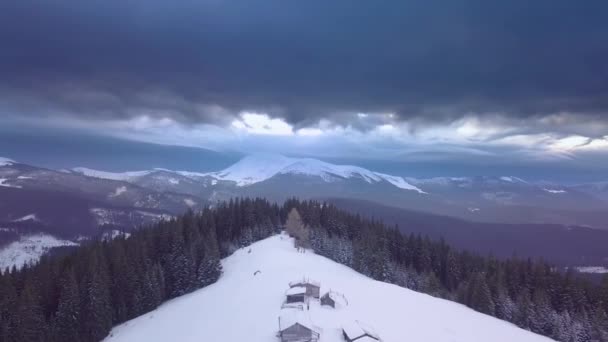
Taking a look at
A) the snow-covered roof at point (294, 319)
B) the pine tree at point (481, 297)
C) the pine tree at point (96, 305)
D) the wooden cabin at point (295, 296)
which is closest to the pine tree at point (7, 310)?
the pine tree at point (96, 305)

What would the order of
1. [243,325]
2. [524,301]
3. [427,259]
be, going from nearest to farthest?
[243,325], [524,301], [427,259]

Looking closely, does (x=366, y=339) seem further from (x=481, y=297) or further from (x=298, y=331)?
(x=481, y=297)

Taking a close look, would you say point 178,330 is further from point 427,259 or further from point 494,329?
point 427,259

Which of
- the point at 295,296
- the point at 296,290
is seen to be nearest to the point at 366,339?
the point at 295,296

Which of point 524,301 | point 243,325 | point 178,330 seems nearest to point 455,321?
point 524,301

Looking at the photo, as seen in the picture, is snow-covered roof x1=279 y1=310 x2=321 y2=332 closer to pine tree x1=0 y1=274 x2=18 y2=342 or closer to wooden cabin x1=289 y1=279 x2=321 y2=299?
wooden cabin x1=289 y1=279 x2=321 y2=299

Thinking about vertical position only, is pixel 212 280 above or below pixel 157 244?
below

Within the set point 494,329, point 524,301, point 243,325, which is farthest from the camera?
point 524,301

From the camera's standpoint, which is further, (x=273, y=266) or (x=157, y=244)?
(x=157, y=244)
